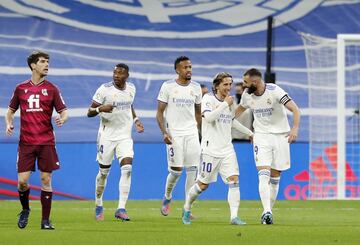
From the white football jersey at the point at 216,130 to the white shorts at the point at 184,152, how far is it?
1.55m

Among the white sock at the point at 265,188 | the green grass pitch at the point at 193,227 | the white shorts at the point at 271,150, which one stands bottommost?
the green grass pitch at the point at 193,227

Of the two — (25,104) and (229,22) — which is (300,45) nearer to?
(229,22)

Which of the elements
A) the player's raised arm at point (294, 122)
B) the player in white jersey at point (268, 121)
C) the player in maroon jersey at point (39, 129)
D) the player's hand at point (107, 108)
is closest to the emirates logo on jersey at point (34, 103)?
the player in maroon jersey at point (39, 129)

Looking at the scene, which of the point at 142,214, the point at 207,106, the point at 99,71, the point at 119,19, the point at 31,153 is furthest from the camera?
the point at 119,19

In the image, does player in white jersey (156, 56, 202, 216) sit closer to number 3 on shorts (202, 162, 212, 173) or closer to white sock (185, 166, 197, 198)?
white sock (185, 166, 197, 198)

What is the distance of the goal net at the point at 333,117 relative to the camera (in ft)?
76.5

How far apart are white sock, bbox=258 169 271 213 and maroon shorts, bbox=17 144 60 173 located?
303 centimetres

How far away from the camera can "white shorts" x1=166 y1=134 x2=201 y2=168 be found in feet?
55.7

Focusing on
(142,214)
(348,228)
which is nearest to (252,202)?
(142,214)

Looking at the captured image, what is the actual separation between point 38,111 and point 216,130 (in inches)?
116

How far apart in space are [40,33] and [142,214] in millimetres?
11575

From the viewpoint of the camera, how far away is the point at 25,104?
44.2 ft

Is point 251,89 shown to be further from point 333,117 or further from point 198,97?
point 333,117

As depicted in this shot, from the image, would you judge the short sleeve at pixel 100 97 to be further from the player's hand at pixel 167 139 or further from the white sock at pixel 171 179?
the white sock at pixel 171 179
